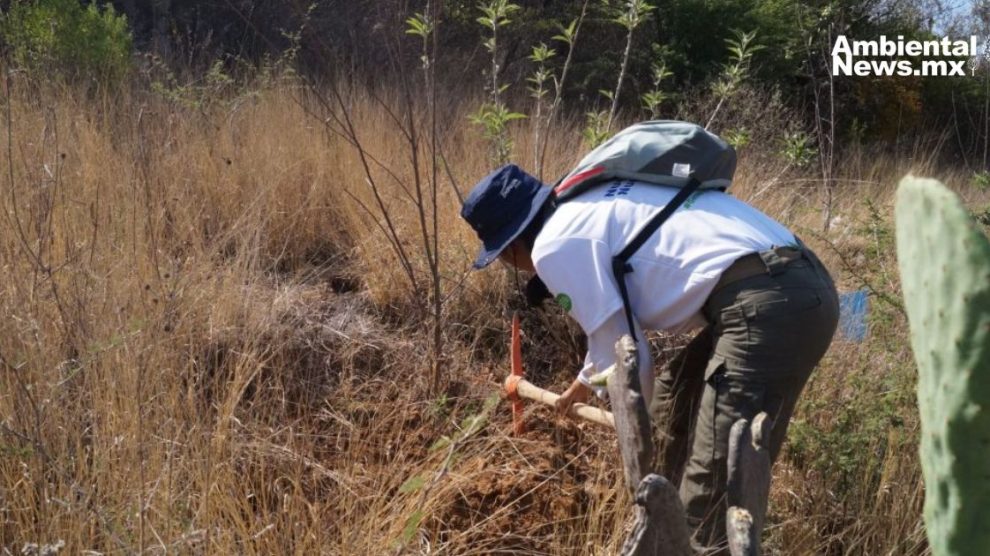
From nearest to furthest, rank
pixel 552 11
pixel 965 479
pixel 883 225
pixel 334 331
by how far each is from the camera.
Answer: pixel 965 479, pixel 334 331, pixel 883 225, pixel 552 11

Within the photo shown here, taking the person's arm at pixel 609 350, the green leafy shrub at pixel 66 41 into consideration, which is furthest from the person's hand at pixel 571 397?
the green leafy shrub at pixel 66 41

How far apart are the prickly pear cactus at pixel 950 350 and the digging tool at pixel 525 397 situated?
4.90ft

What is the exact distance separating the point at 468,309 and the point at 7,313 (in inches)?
71.7

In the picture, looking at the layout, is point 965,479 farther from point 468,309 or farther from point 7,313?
point 468,309

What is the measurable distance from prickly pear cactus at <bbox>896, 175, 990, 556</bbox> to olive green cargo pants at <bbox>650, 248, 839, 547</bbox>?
1126mm

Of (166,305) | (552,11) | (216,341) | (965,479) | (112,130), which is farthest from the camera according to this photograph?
(552,11)

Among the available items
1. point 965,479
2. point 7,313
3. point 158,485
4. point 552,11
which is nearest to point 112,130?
point 7,313

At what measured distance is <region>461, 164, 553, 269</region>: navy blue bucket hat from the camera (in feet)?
8.89

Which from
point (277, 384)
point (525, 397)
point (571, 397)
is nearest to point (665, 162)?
point (571, 397)

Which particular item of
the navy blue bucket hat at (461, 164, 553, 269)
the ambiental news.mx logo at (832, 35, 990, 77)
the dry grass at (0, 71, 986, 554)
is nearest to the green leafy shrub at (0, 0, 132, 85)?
the dry grass at (0, 71, 986, 554)

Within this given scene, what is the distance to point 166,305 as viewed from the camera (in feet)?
9.75

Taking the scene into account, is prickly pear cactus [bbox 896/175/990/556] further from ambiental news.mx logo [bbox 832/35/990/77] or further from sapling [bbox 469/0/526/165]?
ambiental news.mx logo [bbox 832/35/990/77]

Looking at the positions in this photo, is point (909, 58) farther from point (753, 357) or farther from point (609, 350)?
point (609, 350)

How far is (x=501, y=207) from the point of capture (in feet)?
8.91
